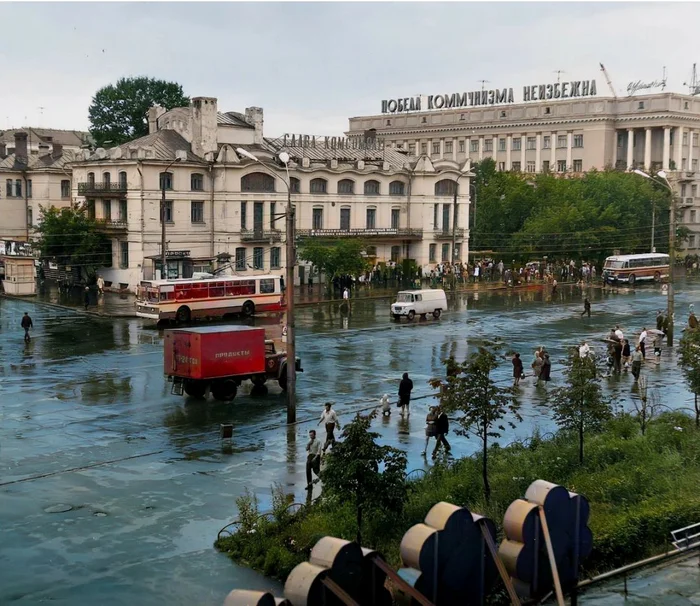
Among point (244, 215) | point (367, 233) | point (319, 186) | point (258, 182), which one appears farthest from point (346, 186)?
point (244, 215)

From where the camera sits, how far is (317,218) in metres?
73.4

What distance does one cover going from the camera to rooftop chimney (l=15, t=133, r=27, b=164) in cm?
8475

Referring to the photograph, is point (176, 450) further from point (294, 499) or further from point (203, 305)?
point (203, 305)

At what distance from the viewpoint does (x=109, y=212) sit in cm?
6775

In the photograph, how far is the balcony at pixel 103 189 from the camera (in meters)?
65.8

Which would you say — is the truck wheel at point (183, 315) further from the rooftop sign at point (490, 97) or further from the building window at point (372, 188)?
the rooftop sign at point (490, 97)

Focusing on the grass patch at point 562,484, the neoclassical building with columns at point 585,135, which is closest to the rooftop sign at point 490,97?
the neoclassical building with columns at point 585,135

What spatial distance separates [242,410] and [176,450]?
5.09m

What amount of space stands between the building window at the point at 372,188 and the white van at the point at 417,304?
74.2ft

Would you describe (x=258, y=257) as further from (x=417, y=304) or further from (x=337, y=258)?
(x=417, y=304)

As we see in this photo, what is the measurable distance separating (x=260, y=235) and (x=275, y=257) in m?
2.21

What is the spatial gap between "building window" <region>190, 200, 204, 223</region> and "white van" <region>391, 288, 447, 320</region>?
18.9 m

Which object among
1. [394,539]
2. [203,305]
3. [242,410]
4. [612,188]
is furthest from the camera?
[612,188]

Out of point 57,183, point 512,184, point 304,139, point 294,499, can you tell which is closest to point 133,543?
point 294,499
